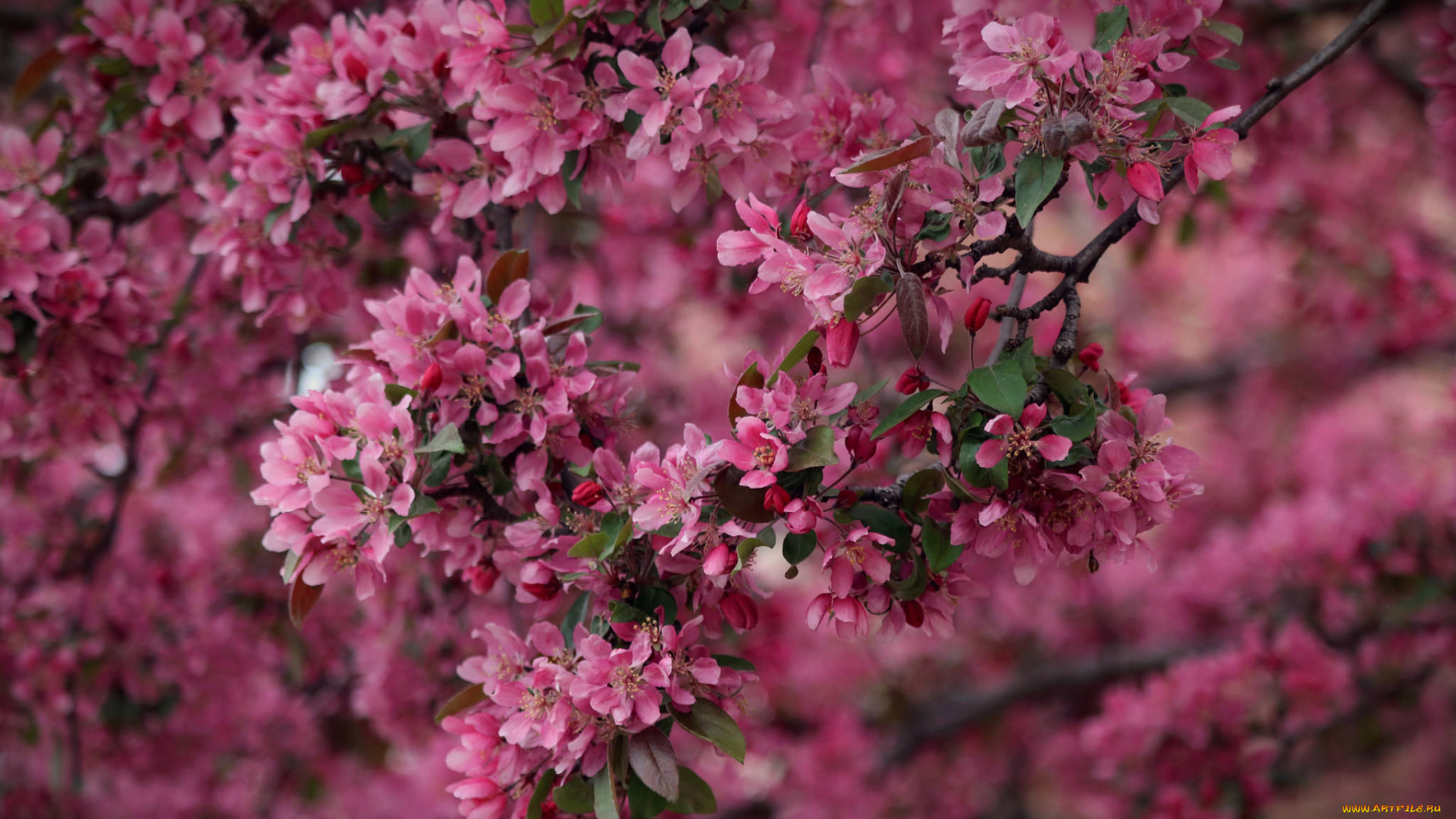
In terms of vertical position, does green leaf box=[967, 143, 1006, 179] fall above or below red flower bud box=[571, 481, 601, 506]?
A: above

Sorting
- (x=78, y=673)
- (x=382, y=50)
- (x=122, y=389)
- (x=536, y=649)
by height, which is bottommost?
(x=78, y=673)

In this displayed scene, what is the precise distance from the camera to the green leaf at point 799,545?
0.98 metres

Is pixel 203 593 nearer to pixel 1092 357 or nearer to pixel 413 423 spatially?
pixel 413 423

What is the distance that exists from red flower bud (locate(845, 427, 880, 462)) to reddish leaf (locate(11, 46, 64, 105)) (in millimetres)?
1648

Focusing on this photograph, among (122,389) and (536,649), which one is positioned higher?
(536,649)

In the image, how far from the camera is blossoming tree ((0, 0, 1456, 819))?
40.4 inches

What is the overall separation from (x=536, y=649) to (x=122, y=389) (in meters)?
1.11

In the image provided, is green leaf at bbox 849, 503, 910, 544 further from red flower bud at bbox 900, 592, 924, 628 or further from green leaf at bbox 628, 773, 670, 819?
green leaf at bbox 628, 773, 670, 819

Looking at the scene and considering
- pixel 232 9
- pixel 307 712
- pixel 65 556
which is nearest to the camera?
pixel 232 9

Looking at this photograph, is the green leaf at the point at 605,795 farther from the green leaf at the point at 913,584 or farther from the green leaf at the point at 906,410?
the green leaf at the point at 906,410

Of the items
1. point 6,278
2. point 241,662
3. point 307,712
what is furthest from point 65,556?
point 6,278

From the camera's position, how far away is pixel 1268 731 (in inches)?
88.5

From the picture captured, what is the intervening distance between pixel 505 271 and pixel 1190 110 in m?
0.87

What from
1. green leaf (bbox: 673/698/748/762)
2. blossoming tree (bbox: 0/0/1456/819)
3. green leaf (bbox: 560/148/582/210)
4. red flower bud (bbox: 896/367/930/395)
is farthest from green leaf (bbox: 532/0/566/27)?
green leaf (bbox: 673/698/748/762)
